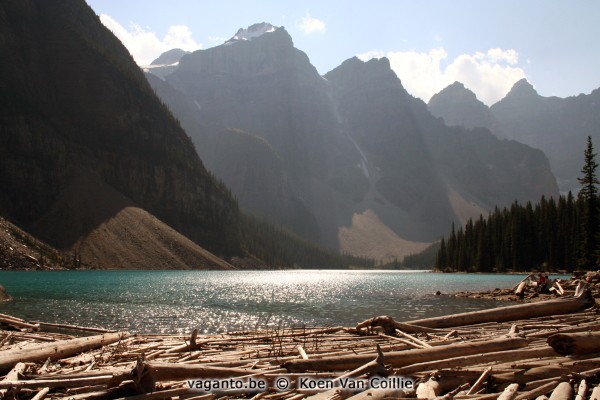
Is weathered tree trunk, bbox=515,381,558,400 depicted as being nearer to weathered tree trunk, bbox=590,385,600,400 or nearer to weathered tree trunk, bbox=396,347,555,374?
weathered tree trunk, bbox=590,385,600,400

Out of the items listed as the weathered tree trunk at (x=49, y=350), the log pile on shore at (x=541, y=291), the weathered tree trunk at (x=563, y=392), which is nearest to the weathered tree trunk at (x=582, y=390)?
the weathered tree trunk at (x=563, y=392)

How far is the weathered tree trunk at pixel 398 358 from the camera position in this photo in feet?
34.0

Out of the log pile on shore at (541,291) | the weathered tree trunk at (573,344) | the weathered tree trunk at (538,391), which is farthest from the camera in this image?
the log pile on shore at (541,291)

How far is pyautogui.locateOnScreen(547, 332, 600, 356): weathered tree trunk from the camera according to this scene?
34.8 feet

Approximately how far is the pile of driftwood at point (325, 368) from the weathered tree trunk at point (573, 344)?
0.02 metres

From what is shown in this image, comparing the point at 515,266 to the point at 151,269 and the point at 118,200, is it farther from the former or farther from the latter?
the point at 118,200

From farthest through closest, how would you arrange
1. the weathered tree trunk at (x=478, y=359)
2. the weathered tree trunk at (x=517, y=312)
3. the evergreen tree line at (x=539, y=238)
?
the evergreen tree line at (x=539, y=238) < the weathered tree trunk at (x=517, y=312) < the weathered tree trunk at (x=478, y=359)

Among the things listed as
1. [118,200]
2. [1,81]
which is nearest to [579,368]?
[118,200]

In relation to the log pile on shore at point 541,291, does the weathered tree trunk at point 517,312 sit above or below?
above

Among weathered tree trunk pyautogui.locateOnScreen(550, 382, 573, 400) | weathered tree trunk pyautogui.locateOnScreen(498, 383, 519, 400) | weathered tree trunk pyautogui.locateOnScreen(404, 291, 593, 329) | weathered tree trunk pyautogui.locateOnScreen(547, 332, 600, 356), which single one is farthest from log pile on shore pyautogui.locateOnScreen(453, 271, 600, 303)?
weathered tree trunk pyautogui.locateOnScreen(498, 383, 519, 400)

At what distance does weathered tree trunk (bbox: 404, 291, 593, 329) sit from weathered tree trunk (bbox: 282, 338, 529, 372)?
6.61 m

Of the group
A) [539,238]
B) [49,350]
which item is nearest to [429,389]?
[49,350]

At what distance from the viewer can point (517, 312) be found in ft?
62.6

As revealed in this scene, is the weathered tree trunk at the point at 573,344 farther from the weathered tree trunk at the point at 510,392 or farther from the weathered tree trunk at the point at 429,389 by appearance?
the weathered tree trunk at the point at 429,389
